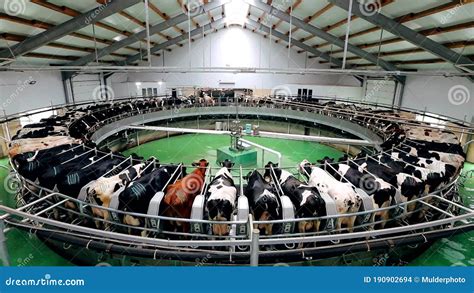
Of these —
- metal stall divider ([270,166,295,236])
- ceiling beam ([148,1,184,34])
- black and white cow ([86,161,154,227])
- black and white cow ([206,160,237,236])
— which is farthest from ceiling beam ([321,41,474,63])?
ceiling beam ([148,1,184,34])

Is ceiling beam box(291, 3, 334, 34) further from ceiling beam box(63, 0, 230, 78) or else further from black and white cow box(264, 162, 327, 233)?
black and white cow box(264, 162, 327, 233)

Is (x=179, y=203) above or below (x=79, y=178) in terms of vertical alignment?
below

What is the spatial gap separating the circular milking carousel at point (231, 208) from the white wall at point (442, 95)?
4.46 meters

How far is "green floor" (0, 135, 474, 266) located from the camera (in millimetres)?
4172

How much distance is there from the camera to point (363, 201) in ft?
12.2

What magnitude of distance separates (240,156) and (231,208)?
18.9 ft

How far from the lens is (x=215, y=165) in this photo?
9484 mm

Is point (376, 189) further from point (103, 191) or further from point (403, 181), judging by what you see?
point (103, 191)

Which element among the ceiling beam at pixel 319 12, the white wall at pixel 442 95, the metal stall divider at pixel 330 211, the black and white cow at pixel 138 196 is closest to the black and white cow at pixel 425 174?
the metal stall divider at pixel 330 211

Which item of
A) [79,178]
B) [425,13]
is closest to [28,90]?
[79,178]

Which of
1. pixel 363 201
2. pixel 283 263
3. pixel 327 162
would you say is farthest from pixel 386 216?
pixel 283 263

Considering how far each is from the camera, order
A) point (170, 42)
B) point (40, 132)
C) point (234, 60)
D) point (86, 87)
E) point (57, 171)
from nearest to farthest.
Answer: point (57, 171) < point (40, 132) < point (86, 87) < point (170, 42) < point (234, 60)

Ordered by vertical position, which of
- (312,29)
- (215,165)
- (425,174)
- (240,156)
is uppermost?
(312,29)

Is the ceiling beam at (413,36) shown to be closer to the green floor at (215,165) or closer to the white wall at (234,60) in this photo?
the green floor at (215,165)
